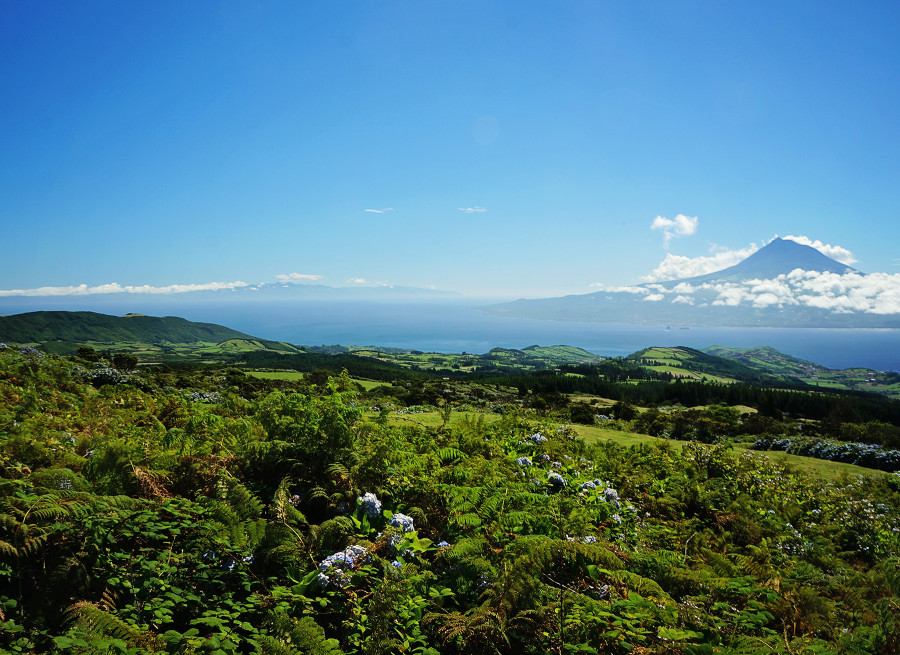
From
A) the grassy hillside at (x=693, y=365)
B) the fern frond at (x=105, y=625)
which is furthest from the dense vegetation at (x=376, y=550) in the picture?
the grassy hillside at (x=693, y=365)

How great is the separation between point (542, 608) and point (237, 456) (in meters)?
3.80

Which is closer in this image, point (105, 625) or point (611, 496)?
point (105, 625)

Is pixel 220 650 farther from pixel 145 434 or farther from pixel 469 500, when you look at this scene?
pixel 145 434

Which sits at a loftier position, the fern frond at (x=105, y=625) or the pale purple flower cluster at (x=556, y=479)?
the fern frond at (x=105, y=625)

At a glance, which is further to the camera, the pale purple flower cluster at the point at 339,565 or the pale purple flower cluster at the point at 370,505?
the pale purple flower cluster at the point at 370,505

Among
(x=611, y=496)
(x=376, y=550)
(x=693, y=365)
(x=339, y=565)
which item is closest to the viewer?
(x=339, y=565)

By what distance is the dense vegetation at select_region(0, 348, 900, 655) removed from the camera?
2605 millimetres

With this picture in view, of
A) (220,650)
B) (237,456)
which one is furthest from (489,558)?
(237,456)

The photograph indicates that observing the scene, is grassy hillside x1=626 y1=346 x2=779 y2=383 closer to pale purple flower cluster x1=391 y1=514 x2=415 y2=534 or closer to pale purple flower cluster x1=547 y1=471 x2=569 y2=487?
pale purple flower cluster x1=547 y1=471 x2=569 y2=487

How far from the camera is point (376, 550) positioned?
3.58 meters

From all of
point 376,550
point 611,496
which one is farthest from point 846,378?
point 376,550

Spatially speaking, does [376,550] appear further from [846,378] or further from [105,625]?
[846,378]

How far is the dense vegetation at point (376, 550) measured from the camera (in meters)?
2.61

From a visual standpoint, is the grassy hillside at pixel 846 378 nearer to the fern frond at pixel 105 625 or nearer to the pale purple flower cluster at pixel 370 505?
the pale purple flower cluster at pixel 370 505
